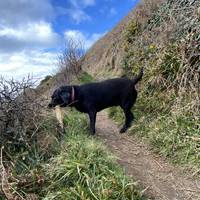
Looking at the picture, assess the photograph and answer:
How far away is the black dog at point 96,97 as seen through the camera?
665 centimetres

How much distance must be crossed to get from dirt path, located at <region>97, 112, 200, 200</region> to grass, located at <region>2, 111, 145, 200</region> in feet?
1.57

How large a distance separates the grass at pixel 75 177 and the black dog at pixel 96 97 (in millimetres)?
1672

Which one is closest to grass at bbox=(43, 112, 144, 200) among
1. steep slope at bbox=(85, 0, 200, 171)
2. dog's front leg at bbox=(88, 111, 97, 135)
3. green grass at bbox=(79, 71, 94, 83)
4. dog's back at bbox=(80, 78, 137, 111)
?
steep slope at bbox=(85, 0, 200, 171)

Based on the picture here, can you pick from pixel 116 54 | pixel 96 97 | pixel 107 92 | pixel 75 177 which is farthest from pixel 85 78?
pixel 75 177

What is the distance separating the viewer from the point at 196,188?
4742 mm

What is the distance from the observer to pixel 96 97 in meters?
7.00

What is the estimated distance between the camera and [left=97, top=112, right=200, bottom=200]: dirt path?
4.59 m

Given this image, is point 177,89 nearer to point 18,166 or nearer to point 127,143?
point 127,143

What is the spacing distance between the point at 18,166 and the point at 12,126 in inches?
26.9

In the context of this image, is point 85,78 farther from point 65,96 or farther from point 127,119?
point 65,96

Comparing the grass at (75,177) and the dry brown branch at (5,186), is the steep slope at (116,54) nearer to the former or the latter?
the grass at (75,177)

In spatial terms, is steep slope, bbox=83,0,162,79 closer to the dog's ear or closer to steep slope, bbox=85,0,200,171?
steep slope, bbox=85,0,200,171

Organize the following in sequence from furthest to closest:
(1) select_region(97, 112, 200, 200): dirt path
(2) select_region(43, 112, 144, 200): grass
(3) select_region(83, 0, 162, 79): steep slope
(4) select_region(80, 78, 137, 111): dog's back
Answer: (3) select_region(83, 0, 162, 79): steep slope → (4) select_region(80, 78, 137, 111): dog's back → (1) select_region(97, 112, 200, 200): dirt path → (2) select_region(43, 112, 144, 200): grass

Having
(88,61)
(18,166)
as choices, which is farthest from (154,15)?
(88,61)
